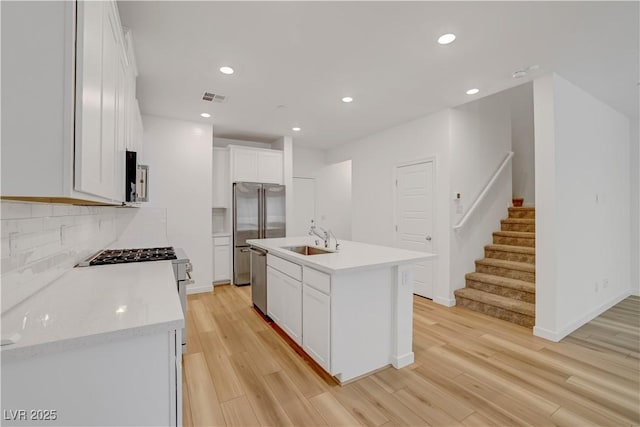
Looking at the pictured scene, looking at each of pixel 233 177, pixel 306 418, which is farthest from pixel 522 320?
pixel 233 177

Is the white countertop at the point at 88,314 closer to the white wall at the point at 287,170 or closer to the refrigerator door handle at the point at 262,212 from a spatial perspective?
the refrigerator door handle at the point at 262,212

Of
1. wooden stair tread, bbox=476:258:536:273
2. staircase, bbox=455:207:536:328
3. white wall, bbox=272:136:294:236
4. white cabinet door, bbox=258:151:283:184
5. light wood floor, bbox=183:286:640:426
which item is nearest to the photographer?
light wood floor, bbox=183:286:640:426

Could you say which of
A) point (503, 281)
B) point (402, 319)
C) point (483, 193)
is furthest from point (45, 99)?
point (483, 193)

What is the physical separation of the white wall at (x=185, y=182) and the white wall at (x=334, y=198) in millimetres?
2844

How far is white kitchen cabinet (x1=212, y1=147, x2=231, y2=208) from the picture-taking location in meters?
5.00

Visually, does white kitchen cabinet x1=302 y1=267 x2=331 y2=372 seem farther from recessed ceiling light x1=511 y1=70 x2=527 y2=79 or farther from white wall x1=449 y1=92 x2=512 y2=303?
recessed ceiling light x1=511 y1=70 x2=527 y2=79

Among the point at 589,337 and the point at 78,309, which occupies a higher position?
the point at 78,309

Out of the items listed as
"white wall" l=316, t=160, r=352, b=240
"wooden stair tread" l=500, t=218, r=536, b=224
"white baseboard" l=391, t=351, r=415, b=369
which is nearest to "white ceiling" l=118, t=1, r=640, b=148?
"wooden stair tread" l=500, t=218, r=536, b=224

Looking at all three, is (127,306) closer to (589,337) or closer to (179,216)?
(179,216)

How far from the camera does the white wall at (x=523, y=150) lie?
529cm

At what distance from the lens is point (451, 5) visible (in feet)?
6.31

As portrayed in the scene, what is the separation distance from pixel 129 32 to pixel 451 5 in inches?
91.4

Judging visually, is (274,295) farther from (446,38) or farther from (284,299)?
(446,38)

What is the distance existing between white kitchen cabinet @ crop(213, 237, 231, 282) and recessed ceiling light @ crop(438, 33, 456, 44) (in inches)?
161
